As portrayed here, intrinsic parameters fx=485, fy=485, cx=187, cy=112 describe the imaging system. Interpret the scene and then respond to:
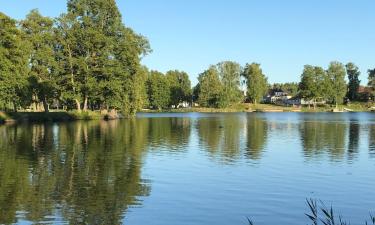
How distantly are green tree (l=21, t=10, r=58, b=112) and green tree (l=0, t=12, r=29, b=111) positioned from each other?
808 centimetres

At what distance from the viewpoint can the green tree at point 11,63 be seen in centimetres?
8419

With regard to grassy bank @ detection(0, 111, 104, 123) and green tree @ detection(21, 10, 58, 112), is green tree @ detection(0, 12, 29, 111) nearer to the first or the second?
grassy bank @ detection(0, 111, 104, 123)

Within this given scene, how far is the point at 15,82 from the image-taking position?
85562 mm

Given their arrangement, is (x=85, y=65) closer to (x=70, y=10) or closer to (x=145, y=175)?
(x=70, y=10)

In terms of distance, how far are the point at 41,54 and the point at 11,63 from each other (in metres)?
13.0

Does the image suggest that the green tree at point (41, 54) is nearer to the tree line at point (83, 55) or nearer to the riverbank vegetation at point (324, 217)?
the tree line at point (83, 55)

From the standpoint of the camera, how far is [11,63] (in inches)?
3386

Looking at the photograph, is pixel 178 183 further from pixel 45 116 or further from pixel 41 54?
pixel 41 54

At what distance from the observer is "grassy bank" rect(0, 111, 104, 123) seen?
9162cm

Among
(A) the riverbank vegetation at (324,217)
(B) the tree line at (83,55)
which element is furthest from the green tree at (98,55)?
(A) the riverbank vegetation at (324,217)

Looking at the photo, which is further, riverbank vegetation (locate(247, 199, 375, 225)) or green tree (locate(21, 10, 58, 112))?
Answer: green tree (locate(21, 10, 58, 112))

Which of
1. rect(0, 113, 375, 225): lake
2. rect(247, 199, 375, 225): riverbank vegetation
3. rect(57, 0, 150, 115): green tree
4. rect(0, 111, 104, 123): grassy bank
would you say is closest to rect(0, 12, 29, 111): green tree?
rect(0, 111, 104, 123): grassy bank

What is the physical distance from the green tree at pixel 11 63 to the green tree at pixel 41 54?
26.5 feet

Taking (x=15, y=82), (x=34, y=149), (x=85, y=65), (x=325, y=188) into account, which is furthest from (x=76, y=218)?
(x=85, y=65)
